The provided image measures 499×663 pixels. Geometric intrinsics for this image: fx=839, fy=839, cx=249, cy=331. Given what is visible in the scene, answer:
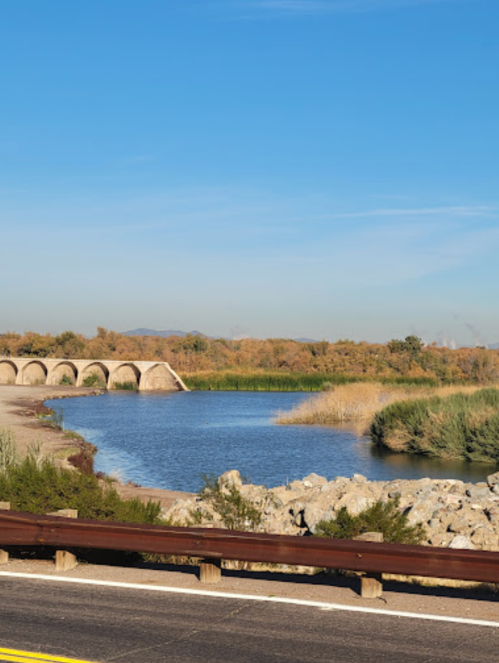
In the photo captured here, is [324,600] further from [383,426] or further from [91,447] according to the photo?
[383,426]

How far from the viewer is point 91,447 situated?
3603cm

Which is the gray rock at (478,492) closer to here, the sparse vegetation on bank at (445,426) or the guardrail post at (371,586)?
the guardrail post at (371,586)

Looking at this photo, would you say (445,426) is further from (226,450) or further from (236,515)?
(236,515)

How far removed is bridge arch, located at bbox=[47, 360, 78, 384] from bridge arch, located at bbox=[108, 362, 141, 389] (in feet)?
13.8

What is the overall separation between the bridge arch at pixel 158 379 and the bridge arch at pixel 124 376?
118 centimetres

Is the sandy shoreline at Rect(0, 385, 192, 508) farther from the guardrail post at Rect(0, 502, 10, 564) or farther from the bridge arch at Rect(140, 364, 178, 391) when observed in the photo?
the bridge arch at Rect(140, 364, 178, 391)

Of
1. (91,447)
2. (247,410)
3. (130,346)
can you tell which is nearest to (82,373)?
(247,410)

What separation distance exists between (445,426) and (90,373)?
6619 cm

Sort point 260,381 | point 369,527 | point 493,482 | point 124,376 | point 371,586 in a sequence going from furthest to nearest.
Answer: point 124,376, point 260,381, point 493,482, point 369,527, point 371,586

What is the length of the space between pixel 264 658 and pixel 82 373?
296 ft

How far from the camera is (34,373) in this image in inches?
3839

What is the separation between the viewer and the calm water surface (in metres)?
31.3

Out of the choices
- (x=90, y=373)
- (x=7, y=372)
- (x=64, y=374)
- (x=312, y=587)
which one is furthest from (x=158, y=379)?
(x=312, y=587)

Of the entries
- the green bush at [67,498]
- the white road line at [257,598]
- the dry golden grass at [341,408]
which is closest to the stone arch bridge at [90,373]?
the dry golden grass at [341,408]
